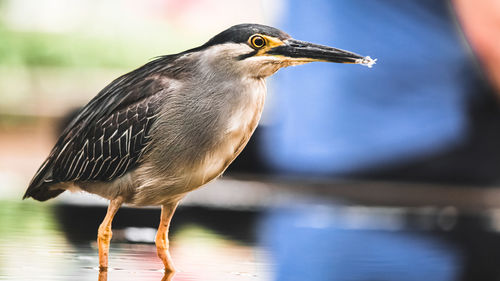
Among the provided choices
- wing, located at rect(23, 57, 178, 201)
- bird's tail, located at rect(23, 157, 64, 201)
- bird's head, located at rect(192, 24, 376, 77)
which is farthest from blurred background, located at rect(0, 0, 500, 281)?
bird's head, located at rect(192, 24, 376, 77)


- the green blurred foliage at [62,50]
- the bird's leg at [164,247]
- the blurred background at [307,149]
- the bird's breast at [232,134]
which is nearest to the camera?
the bird's breast at [232,134]

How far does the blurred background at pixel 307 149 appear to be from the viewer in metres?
5.65

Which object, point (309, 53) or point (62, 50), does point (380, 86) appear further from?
point (309, 53)

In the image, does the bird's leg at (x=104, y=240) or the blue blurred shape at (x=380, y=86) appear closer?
the bird's leg at (x=104, y=240)

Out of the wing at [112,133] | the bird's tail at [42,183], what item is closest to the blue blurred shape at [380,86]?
the bird's tail at [42,183]

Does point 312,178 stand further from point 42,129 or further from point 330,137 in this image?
point 42,129

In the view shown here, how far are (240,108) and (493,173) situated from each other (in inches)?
299

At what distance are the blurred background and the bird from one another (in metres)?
0.39

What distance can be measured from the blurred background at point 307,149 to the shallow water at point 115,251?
0.7 inches

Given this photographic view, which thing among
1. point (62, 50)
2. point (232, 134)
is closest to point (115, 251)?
point (232, 134)

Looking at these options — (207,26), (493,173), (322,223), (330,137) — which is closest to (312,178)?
(330,137)

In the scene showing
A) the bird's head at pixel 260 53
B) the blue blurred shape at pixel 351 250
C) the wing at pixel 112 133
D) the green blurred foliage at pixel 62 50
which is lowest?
the green blurred foliage at pixel 62 50

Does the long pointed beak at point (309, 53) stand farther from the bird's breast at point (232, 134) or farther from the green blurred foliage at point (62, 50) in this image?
the green blurred foliage at point (62, 50)

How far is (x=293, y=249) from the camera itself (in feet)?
20.4
